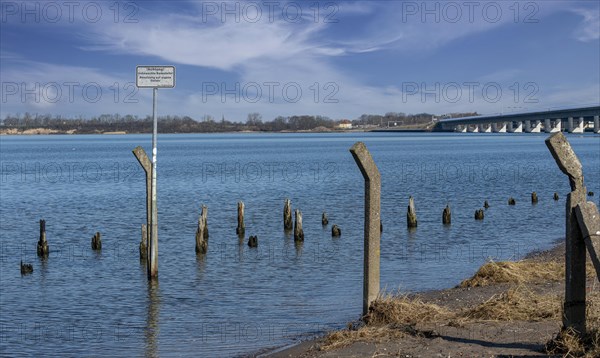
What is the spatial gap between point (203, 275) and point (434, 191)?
33799mm

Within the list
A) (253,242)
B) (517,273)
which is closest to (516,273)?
(517,273)

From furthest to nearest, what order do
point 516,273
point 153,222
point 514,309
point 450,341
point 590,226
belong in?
point 153,222, point 516,273, point 514,309, point 450,341, point 590,226

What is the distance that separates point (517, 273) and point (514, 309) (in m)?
5.08

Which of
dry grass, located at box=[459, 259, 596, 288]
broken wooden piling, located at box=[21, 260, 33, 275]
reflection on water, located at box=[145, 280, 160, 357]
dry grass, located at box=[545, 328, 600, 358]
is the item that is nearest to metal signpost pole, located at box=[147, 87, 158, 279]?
reflection on water, located at box=[145, 280, 160, 357]

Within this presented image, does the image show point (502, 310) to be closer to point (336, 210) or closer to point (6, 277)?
point (6, 277)

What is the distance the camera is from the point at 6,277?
2205 centimetres

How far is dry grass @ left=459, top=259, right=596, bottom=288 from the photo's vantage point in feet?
51.1

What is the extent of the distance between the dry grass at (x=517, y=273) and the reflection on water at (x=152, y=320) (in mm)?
6523

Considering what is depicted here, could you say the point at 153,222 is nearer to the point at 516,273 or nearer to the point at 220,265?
the point at 220,265

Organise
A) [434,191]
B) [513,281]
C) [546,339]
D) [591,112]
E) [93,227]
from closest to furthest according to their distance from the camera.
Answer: [546,339] < [513,281] < [93,227] < [434,191] < [591,112]

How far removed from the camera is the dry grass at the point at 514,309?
1097 cm

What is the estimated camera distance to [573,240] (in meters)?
8.23

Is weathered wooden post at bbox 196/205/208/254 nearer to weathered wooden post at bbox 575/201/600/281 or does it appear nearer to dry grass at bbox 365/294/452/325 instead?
dry grass at bbox 365/294/452/325

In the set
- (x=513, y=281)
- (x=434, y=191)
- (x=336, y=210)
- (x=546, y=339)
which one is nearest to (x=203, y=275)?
(x=513, y=281)
